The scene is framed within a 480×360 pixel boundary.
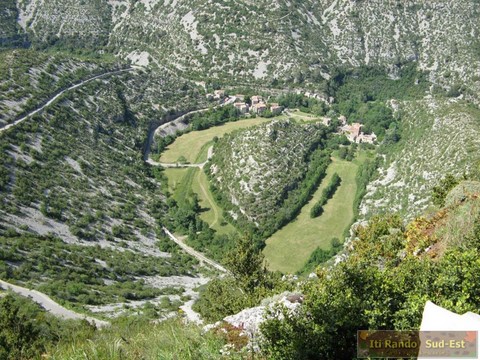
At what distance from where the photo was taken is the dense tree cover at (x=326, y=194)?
61.9 metres

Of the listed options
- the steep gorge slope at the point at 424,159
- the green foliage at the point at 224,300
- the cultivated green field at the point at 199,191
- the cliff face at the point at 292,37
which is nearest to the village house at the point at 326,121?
the steep gorge slope at the point at 424,159

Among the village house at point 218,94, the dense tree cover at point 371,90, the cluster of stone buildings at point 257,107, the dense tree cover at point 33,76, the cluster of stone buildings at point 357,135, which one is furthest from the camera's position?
the village house at point 218,94

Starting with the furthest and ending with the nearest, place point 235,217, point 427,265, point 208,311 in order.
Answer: point 235,217 → point 208,311 → point 427,265

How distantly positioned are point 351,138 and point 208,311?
66639mm

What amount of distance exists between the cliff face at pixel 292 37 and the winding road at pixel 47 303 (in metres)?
86.3

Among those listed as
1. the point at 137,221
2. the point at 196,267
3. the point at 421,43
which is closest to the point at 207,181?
the point at 137,221

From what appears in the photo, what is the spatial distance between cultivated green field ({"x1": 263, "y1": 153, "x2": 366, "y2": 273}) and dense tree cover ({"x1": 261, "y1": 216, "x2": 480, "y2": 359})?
123 ft

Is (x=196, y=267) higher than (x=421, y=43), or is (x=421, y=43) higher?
(x=421, y=43)

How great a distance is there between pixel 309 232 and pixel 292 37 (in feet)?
236

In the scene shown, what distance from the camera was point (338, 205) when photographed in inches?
2547

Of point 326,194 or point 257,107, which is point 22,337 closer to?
point 326,194

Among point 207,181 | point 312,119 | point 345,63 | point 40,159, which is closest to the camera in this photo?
point 40,159

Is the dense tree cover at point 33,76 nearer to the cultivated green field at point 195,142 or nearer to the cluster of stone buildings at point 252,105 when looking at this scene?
the cultivated green field at point 195,142

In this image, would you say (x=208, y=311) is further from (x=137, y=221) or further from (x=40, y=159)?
(x=40, y=159)
